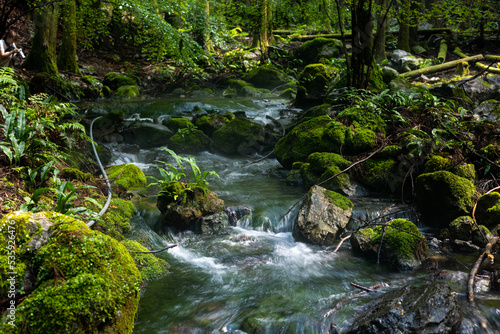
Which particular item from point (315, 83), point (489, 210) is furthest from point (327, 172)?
point (315, 83)

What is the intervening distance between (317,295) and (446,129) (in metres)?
5.11

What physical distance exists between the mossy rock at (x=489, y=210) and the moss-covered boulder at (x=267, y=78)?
1357cm

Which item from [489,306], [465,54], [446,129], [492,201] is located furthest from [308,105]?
[465,54]

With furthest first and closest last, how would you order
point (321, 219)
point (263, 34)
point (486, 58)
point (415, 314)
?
point (263, 34)
point (486, 58)
point (321, 219)
point (415, 314)

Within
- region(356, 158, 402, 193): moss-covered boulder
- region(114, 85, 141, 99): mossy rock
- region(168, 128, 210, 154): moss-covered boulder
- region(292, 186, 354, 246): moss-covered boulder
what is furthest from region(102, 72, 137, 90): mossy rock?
region(292, 186, 354, 246): moss-covered boulder

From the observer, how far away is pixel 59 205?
367 centimetres

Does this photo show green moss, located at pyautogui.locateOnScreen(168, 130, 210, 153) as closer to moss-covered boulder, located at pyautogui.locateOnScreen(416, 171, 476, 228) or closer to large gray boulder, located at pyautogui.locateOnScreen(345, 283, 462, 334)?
moss-covered boulder, located at pyautogui.locateOnScreen(416, 171, 476, 228)

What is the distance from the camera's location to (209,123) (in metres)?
11.4

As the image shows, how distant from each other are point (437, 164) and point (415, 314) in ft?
14.5

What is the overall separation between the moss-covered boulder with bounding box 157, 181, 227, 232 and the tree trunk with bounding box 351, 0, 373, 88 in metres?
5.95

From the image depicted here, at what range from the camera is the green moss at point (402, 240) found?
4.93 metres

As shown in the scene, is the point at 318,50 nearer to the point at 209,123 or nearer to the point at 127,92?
the point at 127,92

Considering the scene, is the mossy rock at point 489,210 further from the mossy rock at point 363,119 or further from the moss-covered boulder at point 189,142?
the moss-covered boulder at point 189,142

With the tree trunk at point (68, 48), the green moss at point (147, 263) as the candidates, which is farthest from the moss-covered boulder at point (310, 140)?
the tree trunk at point (68, 48)
